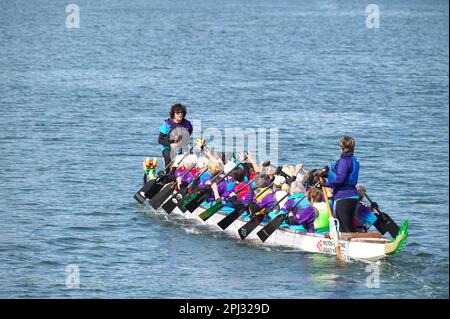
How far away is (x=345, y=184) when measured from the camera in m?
24.6

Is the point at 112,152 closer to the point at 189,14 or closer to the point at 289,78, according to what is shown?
the point at 289,78

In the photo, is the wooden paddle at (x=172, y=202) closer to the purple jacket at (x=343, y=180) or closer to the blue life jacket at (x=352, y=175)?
the purple jacket at (x=343, y=180)

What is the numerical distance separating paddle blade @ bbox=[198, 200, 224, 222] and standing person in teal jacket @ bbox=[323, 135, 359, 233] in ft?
11.7

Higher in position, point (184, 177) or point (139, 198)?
point (184, 177)

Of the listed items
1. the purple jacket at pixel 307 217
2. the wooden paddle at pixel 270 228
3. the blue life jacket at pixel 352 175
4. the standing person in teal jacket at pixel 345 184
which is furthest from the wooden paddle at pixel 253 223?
the blue life jacket at pixel 352 175

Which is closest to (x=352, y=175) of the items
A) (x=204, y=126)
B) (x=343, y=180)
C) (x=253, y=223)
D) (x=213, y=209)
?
(x=343, y=180)

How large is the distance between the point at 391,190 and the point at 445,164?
522cm

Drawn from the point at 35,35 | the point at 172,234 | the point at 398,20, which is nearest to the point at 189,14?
the point at 398,20

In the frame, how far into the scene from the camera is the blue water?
81.1 ft

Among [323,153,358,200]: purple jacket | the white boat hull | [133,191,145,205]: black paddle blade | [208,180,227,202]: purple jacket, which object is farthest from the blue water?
[323,153,358,200]: purple jacket

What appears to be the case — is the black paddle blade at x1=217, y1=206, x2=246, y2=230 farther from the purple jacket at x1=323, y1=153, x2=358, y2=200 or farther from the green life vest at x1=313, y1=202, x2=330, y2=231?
the purple jacket at x1=323, y1=153, x2=358, y2=200

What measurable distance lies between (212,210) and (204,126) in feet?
62.8

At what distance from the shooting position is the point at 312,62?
2874 inches

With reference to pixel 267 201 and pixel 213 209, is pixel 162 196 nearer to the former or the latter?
pixel 213 209
